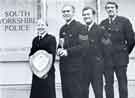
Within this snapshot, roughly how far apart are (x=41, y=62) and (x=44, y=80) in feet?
1.07

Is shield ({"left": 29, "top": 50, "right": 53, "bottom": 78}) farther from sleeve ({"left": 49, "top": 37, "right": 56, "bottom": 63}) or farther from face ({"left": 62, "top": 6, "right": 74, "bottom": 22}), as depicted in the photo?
face ({"left": 62, "top": 6, "right": 74, "bottom": 22})

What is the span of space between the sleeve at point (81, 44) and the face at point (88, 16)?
0.41ft

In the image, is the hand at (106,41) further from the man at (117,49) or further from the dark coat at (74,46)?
the dark coat at (74,46)

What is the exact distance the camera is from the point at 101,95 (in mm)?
6930

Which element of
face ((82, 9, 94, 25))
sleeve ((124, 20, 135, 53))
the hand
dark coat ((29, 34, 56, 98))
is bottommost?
dark coat ((29, 34, 56, 98))

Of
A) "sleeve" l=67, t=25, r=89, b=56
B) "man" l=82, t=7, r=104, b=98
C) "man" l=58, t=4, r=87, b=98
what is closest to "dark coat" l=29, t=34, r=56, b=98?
"man" l=58, t=4, r=87, b=98

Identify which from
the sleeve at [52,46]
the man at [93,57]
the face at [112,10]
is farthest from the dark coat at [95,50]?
the sleeve at [52,46]

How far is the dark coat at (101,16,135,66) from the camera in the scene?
6961 millimetres

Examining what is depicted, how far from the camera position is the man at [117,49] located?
22.8 ft

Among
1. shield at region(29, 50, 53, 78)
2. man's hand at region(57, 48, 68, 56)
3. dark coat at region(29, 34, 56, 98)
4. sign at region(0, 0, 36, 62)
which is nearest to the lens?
dark coat at region(29, 34, 56, 98)

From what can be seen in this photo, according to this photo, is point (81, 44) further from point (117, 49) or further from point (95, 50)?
point (117, 49)

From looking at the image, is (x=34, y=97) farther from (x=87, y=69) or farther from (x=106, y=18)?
(x=106, y=18)

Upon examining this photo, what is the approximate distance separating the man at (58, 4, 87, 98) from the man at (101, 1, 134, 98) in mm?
434

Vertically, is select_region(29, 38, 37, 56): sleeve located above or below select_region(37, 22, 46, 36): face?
below
